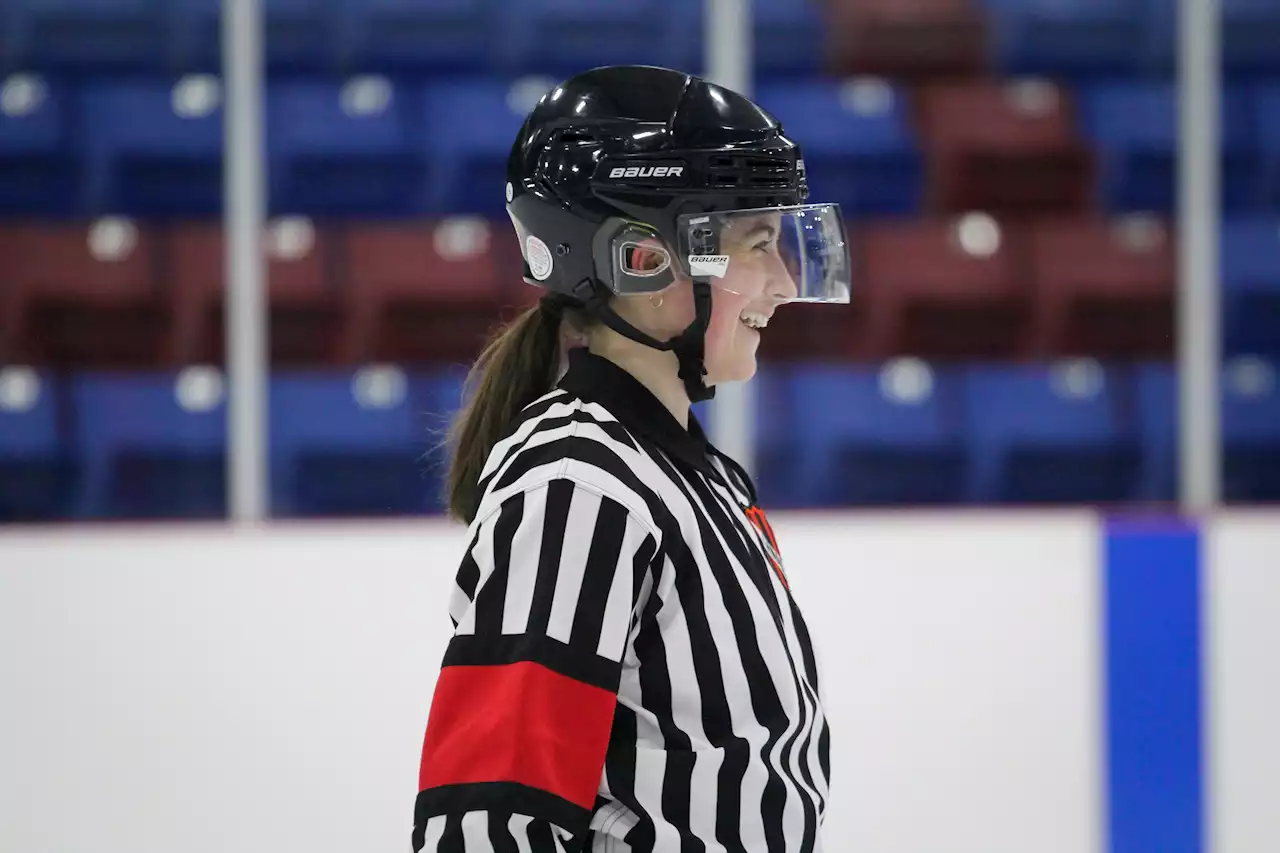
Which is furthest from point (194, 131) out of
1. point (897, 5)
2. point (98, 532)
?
point (897, 5)

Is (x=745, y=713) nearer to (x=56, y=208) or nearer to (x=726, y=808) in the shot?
(x=726, y=808)

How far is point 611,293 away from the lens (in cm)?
106

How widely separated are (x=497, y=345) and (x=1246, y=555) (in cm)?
136

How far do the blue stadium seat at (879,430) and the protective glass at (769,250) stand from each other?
1594 millimetres

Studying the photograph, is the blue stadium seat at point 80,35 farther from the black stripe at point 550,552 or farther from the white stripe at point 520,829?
the white stripe at point 520,829

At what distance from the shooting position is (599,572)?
91 centimetres

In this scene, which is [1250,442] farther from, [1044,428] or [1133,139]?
[1133,139]

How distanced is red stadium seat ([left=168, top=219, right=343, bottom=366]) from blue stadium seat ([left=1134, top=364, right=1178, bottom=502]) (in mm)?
1543

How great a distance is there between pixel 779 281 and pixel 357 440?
1692 mm

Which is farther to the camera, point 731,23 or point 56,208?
point 56,208

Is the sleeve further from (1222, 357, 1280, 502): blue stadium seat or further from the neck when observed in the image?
(1222, 357, 1280, 502): blue stadium seat

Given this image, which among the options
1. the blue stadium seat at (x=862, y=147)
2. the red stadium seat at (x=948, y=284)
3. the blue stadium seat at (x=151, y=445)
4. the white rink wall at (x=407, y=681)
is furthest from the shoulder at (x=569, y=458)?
the blue stadium seat at (x=862, y=147)

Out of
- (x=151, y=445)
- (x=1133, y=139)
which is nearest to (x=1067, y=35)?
(x=1133, y=139)

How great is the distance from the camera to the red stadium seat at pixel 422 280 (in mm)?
2908
